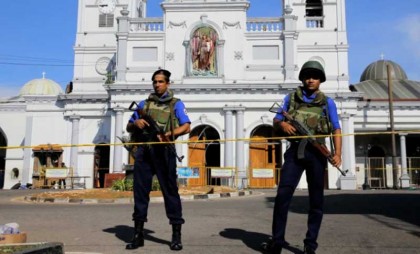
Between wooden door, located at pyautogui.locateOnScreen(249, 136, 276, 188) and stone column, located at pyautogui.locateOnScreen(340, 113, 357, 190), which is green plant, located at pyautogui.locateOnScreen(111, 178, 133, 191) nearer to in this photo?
wooden door, located at pyautogui.locateOnScreen(249, 136, 276, 188)

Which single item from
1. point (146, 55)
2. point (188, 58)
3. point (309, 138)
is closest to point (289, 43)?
point (188, 58)

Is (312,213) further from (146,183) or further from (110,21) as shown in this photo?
(110,21)

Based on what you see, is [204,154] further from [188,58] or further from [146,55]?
[146,55]

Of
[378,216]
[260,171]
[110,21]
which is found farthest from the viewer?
[110,21]

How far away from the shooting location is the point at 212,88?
27.0m

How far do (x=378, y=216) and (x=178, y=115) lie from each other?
5.20m

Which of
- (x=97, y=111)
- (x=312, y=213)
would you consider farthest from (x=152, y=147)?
(x=97, y=111)

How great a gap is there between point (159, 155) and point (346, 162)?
24.1m

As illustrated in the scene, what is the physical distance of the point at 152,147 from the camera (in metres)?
5.05

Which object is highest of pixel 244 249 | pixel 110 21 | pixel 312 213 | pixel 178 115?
pixel 110 21

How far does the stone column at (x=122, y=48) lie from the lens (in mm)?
28094

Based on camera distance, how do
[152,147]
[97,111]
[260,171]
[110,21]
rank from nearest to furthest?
[152,147], [260,171], [97,111], [110,21]

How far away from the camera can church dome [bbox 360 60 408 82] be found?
42.5 m

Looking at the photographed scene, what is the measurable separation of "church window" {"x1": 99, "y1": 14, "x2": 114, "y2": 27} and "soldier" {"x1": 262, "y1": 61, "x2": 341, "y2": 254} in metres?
29.9
